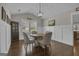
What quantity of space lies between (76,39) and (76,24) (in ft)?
1.00

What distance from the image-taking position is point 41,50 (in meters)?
2.46

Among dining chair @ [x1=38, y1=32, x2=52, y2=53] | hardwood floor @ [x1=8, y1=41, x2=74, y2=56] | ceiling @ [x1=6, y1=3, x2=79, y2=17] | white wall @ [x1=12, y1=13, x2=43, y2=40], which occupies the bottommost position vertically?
hardwood floor @ [x1=8, y1=41, x2=74, y2=56]

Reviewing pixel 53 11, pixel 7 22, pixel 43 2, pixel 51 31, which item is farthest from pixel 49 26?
pixel 7 22

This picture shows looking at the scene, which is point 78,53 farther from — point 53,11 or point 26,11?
point 26,11

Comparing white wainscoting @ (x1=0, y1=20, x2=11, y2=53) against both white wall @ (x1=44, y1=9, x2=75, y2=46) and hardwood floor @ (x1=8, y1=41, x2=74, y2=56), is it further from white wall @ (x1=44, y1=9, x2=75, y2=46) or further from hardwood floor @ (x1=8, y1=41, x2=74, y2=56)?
white wall @ (x1=44, y1=9, x2=75, y2=46)

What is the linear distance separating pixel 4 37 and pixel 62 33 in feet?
3.84

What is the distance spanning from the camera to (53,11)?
246cm

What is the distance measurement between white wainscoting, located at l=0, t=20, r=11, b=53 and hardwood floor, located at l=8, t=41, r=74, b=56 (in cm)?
10

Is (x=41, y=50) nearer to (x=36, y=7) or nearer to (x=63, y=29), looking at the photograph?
(x=63, y=29)

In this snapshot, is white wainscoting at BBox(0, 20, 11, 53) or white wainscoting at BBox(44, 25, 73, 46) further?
white wainscoting at BBox(44, 25, 73, 46)

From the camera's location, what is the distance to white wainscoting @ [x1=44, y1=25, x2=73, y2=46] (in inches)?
95.6

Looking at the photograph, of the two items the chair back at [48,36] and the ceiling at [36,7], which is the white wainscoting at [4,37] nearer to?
the ceiling at [36,7]

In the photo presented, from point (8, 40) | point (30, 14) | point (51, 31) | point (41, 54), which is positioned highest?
point (30, 14)

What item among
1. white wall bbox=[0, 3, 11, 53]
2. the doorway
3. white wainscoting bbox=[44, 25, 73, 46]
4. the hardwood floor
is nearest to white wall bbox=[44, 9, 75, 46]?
white wainscoting bbox=[44, 25, 73, 46]
